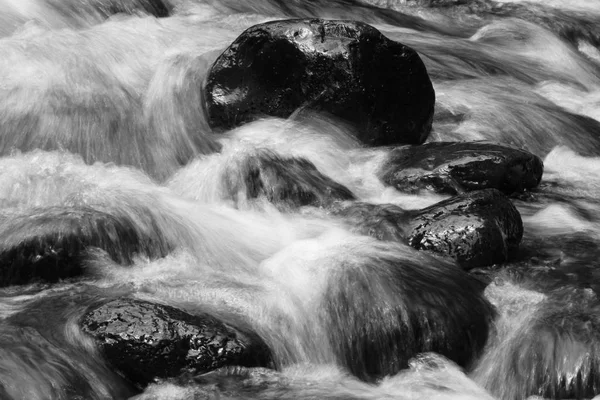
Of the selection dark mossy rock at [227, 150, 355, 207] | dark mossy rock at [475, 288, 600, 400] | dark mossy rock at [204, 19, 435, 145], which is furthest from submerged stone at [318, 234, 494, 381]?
dark mossy rock at [204, 19, 435, 145]

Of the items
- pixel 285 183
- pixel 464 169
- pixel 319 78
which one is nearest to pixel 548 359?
pixel 464 169

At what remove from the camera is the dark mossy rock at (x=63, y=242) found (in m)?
5.59

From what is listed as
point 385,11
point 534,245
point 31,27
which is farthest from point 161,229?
point 385,11

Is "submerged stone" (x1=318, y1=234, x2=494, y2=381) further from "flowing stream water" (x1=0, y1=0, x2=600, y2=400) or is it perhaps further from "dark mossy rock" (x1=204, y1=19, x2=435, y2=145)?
"dark mossy rock" (x1=204, y1=19, x2=435, y2=145)

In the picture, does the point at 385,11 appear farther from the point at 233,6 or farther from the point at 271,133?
the point at 271,133

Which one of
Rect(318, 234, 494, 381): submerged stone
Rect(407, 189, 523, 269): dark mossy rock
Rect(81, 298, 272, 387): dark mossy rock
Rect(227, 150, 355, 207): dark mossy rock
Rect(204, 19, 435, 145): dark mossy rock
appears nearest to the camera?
Rect(81, 298, 272, 387): dark mossy rock

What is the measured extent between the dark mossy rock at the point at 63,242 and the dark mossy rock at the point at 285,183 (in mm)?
955

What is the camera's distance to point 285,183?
22.6ft

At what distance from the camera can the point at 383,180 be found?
720cm

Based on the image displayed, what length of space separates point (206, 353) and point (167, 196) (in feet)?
6.25

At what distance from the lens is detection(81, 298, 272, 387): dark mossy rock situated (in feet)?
16.0

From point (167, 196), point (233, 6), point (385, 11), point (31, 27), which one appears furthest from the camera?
point (385, 11)

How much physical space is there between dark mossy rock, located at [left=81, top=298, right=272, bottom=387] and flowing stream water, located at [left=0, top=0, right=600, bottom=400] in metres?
0.07

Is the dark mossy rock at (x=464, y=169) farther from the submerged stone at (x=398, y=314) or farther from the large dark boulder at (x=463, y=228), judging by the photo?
the submerged stone at (x=398, y=314)
